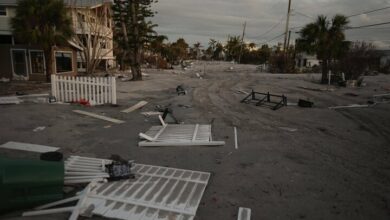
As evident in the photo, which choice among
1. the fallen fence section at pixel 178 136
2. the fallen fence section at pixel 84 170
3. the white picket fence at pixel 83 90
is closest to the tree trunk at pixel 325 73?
the white picket fence at pixel 83 90

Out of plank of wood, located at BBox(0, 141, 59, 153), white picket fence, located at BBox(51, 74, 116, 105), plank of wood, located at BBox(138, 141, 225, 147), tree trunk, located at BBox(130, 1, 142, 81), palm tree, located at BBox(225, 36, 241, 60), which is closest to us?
plank of wood, located at BBox(0, 141, 59, 153)

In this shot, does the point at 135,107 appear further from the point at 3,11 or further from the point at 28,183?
the point at 3,11

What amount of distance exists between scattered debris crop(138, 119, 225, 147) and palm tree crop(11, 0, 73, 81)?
1301 centimetres

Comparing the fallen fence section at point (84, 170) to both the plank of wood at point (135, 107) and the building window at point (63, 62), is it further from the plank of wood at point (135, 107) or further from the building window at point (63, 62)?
the building window at point (63, 62)

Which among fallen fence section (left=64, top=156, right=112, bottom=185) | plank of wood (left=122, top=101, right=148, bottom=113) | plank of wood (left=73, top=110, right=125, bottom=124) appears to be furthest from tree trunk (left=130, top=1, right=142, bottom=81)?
fallen fence section (left=64, top=156, right=112, bottom=185)

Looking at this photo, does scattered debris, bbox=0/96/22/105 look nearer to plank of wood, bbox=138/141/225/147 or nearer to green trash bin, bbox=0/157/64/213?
plank of wood, bbox=138/141/225/147

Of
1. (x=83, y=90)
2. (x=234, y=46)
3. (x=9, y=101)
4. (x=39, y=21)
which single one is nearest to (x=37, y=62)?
(x=39, y=21)

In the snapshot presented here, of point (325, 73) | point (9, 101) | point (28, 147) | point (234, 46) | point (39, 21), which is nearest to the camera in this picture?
point (28, 147)

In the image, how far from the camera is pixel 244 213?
357cm

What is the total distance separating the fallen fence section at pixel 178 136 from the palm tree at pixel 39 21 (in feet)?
43.0

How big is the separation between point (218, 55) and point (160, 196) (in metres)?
109

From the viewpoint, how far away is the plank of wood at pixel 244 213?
11.4 ft

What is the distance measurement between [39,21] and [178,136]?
Answer: 583 inches

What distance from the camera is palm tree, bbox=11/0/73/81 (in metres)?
17.1
